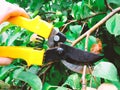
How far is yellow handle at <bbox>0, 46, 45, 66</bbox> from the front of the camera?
99 cm

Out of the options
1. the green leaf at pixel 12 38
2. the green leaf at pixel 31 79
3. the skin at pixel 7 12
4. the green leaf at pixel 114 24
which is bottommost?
the green leaf at pixel 31 79

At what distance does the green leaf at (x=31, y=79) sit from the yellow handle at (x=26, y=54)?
0.03m

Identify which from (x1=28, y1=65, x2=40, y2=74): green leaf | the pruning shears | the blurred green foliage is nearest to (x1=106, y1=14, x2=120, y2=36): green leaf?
the blurred green foliage

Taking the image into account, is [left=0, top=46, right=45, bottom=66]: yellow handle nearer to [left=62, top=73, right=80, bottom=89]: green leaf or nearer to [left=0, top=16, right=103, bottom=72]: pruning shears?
[left=0, top=16, right=103, bottom=72]: pruning shears

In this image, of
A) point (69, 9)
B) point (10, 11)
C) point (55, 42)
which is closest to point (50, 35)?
point (55, 42)

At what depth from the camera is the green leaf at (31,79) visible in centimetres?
96

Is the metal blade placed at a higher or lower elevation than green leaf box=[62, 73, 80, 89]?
higher

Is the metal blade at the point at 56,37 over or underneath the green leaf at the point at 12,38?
over

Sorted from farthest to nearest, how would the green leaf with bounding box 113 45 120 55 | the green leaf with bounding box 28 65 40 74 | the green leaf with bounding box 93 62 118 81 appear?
1. the green leaf with bounding box 113 45 120 55
2. the green leaf with bounding box 28 65 40 74
3. the green leaf with bounding box 93 62 118 81

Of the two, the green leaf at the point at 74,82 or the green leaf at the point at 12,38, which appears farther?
the green leaf at the point at 12,38

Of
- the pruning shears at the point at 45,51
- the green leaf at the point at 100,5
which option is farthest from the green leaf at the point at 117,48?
the pruning shears at the point at 45,51

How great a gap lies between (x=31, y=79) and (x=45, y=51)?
0.29 ft

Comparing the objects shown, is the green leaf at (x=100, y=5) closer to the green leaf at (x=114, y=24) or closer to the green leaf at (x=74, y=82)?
the green leaf at (x=114, y=24)

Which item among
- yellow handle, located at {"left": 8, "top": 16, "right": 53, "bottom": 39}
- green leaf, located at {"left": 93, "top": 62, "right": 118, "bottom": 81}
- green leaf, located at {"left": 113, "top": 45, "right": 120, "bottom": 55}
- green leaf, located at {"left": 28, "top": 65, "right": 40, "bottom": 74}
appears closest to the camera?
green leaf, located at {"left": 93, "top": 62, "right": 118, "bottom": 81}
